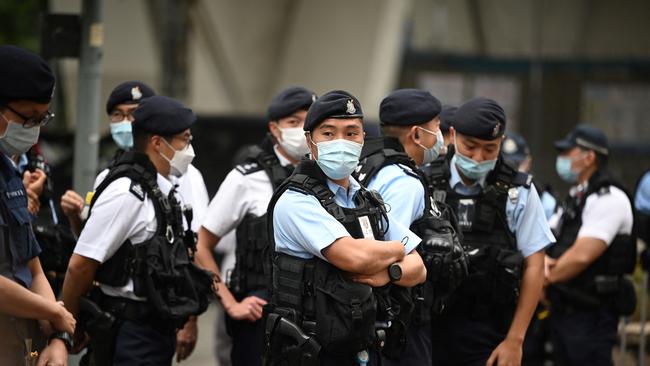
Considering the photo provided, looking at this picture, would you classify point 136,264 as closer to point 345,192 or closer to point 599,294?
point 345,192

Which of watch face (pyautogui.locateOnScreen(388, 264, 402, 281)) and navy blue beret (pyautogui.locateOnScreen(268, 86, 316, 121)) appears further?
navy blue beret (pyautogui.locateOnScreen(268, 86, 316, 121))

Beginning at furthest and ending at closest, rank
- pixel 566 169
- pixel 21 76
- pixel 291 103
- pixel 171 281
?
pixel 566 169
pixel 291 103
pixel 171 281
pixel 21 76

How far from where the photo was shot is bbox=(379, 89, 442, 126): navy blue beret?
17.3 feet

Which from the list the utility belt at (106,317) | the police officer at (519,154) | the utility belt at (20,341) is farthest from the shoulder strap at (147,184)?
the police officer at (519,154)

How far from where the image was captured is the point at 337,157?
449 cm

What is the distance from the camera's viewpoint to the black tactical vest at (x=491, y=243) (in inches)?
219

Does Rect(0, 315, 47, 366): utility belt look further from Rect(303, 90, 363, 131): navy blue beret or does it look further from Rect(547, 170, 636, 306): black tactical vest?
Rect(547, 170, 636, 306): black tactical vest

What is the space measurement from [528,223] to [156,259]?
196 centimetres

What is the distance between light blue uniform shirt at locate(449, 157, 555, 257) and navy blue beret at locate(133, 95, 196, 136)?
180 cm

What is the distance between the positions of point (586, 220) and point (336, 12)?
9.13 meters

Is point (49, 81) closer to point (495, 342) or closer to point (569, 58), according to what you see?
point (495, 342)

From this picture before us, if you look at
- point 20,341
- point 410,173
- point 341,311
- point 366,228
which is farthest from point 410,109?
point 20,341

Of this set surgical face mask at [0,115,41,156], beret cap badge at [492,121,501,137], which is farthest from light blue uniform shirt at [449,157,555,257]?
surgical face mask at [0,115,41,156]

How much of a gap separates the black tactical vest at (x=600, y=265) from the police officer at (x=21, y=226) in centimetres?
378
